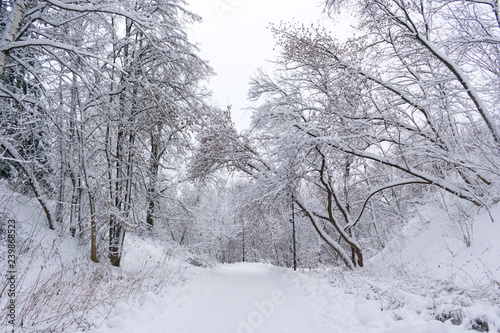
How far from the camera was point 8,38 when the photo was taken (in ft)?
15.8

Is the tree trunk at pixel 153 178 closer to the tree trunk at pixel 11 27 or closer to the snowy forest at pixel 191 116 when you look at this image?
the snowy forest at pixel 191 116

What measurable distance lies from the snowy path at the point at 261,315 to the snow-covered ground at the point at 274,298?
2 centimetres

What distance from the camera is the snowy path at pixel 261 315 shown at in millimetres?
3838

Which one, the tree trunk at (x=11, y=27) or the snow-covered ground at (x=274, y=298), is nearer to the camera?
the snow-covered ground at (x=274, y=298)

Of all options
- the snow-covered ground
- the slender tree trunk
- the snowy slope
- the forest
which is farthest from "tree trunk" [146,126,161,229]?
the snowy slope

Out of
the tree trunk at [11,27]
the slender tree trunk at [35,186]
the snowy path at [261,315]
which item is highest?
the tree trunk at [11,27]

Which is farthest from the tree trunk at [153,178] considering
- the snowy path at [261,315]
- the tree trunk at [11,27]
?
the tree trunk at [11,27]

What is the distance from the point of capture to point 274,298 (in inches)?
301

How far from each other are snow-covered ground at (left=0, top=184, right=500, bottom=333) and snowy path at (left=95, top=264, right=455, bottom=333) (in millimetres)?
19

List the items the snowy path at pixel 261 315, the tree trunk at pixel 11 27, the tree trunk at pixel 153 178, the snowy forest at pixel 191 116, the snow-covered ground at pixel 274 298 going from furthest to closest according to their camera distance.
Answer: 1. the tree trunk at pixel 153 178
2. the snowy forest at pixel 191 116
3. the tree trunk at pixel 11 27
4. the snowy path at pixel 261 315
5. the snow-covered ground at pixel 274 298

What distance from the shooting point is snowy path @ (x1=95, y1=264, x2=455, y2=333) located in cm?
384

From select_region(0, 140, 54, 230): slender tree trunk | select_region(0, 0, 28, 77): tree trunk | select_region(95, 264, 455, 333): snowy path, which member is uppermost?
select_region(0, 0, 28, 77): tree trunk

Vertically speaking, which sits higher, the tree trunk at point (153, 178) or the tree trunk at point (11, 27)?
the tree trunk at point (11, 27)

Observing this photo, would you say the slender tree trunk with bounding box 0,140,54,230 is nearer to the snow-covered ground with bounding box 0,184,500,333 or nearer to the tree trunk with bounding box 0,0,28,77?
the snow-covered ground with bounding box 0,184,500,333
